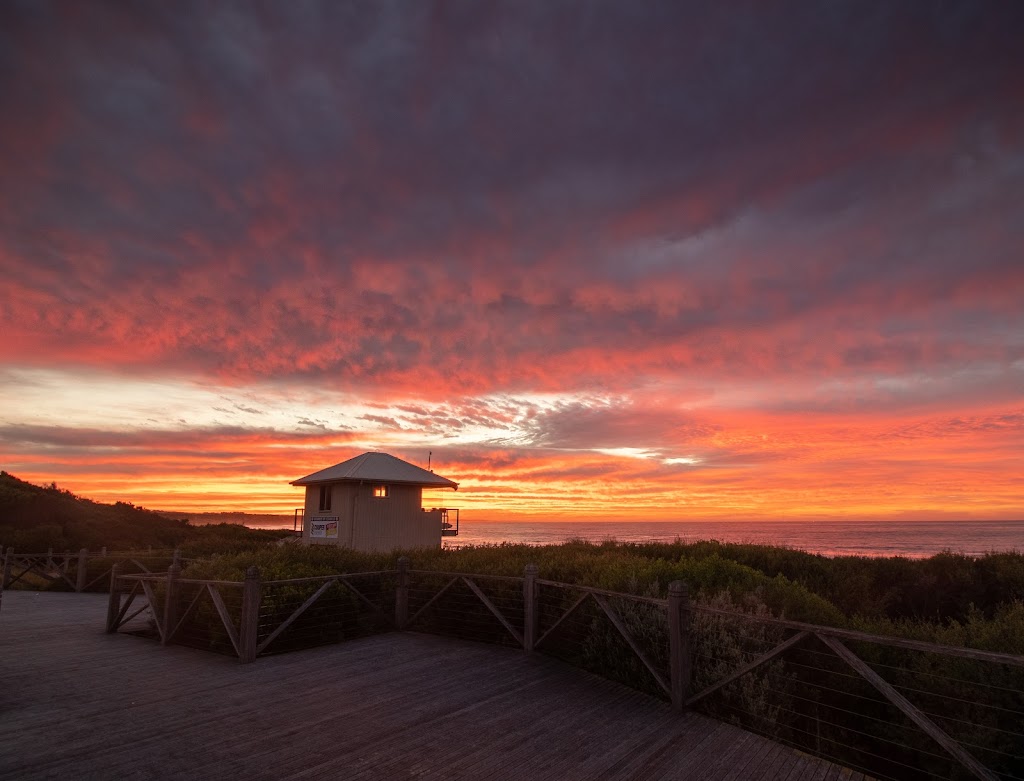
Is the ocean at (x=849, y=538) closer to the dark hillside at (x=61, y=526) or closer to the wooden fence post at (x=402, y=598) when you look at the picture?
the wooden fence post at (x=402, y=598)

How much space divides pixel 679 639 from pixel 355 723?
3873mm

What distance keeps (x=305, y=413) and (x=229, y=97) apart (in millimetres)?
12234

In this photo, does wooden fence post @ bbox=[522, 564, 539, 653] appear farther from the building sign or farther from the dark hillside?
the dark hillside

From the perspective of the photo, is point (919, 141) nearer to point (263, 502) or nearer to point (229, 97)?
point (229, 97)

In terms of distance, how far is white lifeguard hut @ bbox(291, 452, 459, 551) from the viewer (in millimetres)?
20516

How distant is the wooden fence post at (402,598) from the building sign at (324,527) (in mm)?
10542

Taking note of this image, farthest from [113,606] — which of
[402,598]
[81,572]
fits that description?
[81,572]

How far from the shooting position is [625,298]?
16.2m

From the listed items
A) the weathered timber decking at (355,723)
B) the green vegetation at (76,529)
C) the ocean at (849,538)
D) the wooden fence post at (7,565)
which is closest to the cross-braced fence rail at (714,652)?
the weathered timber decking at (355,723)

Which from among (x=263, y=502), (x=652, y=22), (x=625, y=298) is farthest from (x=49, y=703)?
(x=263, y=502)

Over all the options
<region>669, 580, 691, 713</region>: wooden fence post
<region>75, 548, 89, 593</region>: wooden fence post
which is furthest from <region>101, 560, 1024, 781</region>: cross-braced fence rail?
<region>75, 548, 89, 593</region>: wooden fence post

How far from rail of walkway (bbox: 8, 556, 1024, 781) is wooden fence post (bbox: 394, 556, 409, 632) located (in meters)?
0.04

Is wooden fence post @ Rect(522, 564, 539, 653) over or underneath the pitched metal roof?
underneath

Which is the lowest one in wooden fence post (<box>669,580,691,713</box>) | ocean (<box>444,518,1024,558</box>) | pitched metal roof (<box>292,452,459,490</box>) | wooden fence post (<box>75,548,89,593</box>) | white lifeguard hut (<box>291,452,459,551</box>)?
ocean (<box>444,518,1024,558</box>)
